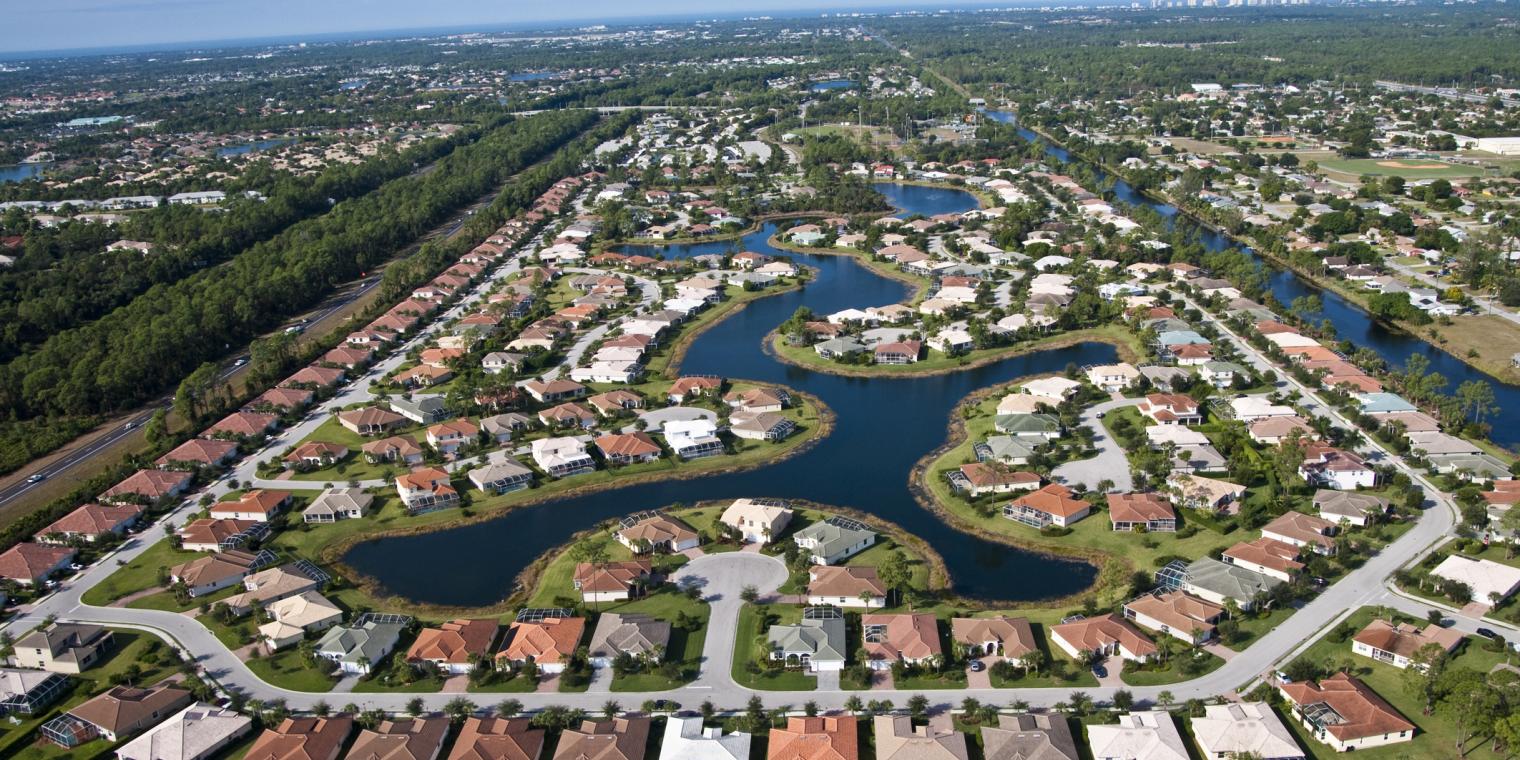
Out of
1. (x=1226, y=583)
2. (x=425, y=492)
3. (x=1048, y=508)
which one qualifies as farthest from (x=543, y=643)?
(x=1226, y=583)

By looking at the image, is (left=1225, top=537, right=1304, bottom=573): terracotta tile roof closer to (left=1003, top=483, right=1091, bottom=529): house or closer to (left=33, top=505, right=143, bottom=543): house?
(left=1003, top=483, right=1091, bottom=529): house

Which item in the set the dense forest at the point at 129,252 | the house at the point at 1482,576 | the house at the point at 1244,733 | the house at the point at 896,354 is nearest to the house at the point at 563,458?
the house at the point at 896,354

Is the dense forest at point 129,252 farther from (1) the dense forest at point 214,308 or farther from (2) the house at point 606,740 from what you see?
(2) the house at point 606,740

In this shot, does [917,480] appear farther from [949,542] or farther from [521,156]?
[521,156]

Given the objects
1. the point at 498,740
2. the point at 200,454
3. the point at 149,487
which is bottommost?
the point at 498,740

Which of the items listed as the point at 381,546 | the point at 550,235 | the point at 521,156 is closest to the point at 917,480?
the point at 381,546

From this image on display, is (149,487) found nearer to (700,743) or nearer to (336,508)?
(336,508)
